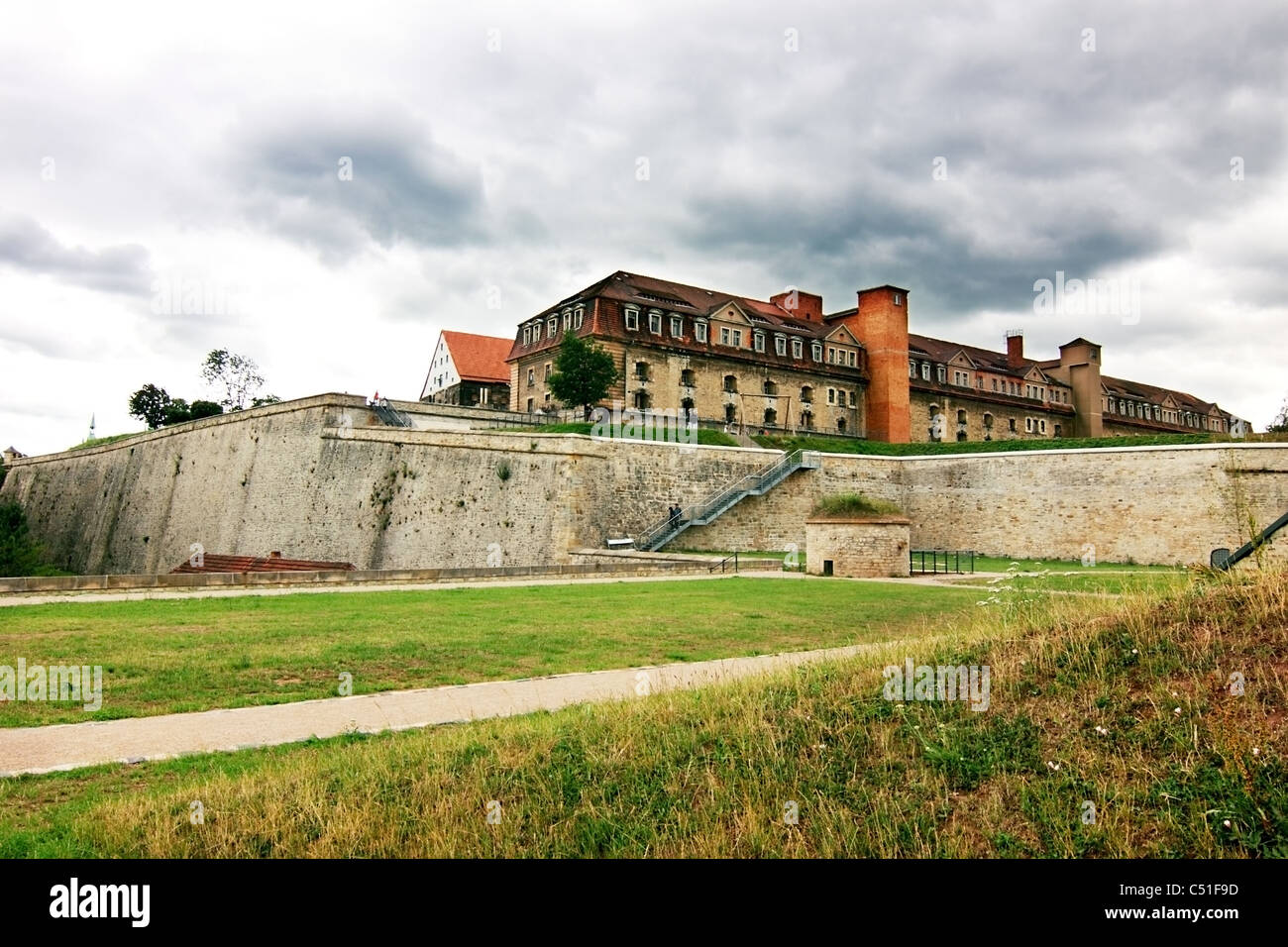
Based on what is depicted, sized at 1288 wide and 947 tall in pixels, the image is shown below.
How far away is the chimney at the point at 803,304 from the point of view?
60938mm

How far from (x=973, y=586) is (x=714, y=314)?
104ft

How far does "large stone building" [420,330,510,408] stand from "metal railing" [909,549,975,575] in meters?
30.2

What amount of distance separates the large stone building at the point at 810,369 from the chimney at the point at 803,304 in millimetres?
104

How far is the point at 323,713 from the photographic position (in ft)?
26.6

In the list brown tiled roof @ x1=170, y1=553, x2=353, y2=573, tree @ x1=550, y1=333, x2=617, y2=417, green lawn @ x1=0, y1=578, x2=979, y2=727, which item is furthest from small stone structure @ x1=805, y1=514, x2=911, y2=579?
tree @ x1=550, y1=333, x2=617, y2=417

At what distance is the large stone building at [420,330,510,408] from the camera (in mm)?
58750

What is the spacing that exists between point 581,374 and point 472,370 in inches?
744

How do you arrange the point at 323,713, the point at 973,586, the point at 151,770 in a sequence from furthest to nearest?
1. the point at 973,586
2. the point at 323,713
3. the point at 151,770

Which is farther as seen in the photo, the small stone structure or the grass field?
the small stone structure

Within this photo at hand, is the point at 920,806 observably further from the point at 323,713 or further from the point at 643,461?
the point at 643,461

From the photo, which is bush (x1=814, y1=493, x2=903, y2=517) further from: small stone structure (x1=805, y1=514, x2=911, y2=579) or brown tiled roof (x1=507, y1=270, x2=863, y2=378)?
brown tiled roof (x1=507, y1=270, x2=863, y2=378)

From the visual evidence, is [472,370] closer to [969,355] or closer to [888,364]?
[888,364]

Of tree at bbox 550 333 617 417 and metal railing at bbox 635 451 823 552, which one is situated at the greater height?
tree at bbox 550 333 617 417
